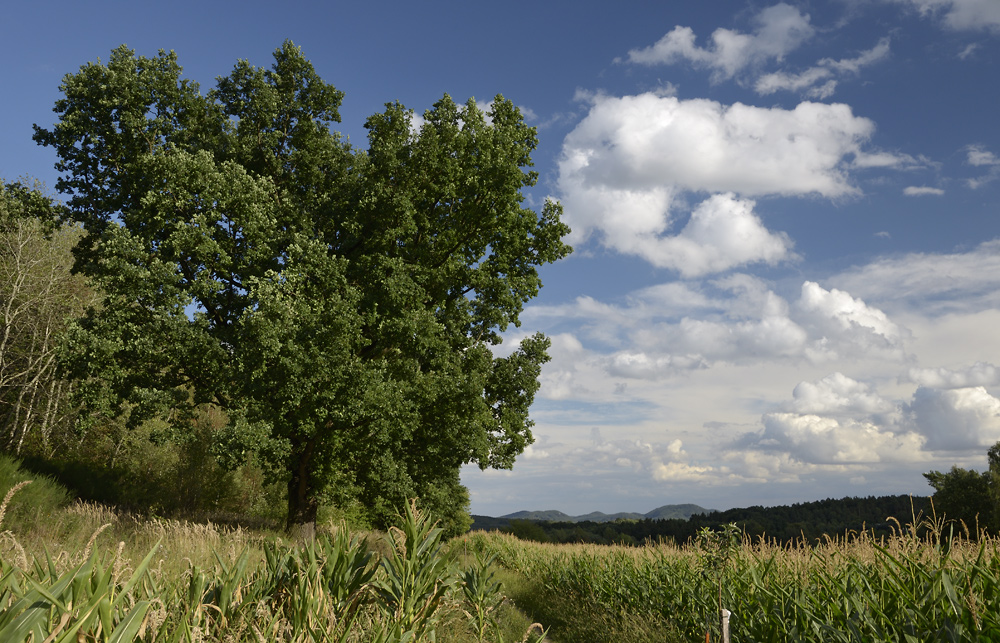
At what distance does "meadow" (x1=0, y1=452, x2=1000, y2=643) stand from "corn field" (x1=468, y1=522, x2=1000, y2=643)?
3 centimetres

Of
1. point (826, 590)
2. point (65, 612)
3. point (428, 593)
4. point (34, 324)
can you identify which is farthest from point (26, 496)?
point (826, 590)

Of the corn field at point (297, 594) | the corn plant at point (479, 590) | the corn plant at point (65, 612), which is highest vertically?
the corn plant at point (65, 612)

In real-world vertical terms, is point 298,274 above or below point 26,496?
above

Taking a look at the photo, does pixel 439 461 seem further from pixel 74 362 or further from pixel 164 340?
pixel 74 362

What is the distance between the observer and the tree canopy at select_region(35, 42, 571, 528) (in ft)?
49.4

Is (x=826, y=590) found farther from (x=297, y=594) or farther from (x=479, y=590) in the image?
(x=297, y=594)

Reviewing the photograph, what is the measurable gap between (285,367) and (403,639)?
37.7 feet

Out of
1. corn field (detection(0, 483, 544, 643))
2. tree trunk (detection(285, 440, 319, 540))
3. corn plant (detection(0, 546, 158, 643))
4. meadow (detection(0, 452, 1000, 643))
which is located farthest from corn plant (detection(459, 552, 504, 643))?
tree trunk (detection(285, 440, 319, 540))

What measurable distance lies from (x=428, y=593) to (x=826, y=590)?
4240mm

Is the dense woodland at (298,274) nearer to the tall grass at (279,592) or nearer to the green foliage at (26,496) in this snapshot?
the green foliage at (26,496)

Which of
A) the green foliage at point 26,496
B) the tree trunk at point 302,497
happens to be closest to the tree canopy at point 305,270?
the tree trunk at point 302,497

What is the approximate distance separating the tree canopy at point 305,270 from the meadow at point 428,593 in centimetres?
565

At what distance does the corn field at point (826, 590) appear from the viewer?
486 cm

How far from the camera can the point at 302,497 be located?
19109 millimetres
